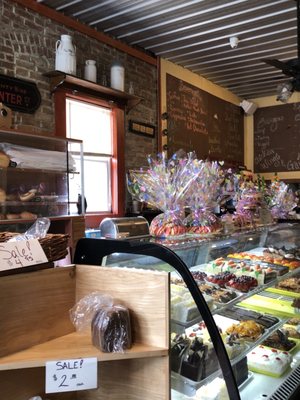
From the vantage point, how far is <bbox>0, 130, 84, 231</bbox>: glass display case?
3.27 metres

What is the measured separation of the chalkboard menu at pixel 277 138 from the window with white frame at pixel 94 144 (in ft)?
Result: 12.7

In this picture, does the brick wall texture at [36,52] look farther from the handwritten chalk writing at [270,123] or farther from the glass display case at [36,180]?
the handwritten chalk writing at [270,123]

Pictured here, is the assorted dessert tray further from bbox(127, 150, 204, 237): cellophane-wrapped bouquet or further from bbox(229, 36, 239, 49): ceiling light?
bbox(229, 36, 239, 49): ceiling light

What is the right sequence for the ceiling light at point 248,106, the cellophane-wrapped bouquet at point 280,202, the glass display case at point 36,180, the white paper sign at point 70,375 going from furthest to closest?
1. the ceiling light at point 248,106
2. the cellophane-wrapped bouquet at point 280,202
3. the glass display case at point 36,180
4. the white paper sign at point 70,375

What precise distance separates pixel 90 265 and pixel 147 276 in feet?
1.01

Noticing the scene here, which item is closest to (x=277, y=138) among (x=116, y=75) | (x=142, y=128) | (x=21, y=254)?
(x=142, y=128)

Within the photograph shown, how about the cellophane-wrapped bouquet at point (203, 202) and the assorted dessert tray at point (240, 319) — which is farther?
the cellophane-wrapped bouquet at point (203, 202)

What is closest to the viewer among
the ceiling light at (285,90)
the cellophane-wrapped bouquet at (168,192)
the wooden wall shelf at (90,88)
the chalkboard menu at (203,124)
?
the cellophane-wrapped bouquet at (168,192)

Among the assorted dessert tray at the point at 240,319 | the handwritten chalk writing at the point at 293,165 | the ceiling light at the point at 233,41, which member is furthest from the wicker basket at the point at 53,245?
the handwritten chalk writing at the point at 293,165

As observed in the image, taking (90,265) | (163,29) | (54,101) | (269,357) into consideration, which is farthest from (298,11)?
(90,265)

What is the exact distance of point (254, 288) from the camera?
221 centimetres

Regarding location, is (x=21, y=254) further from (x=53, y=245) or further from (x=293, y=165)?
(x=293, y=165)

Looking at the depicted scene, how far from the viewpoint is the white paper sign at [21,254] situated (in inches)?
51.1

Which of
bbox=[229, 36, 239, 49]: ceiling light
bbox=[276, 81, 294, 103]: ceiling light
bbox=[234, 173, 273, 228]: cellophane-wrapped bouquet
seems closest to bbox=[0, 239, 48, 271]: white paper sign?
bbox=[234, 173, 273, 228]: cellophane-wrapped bouquet
